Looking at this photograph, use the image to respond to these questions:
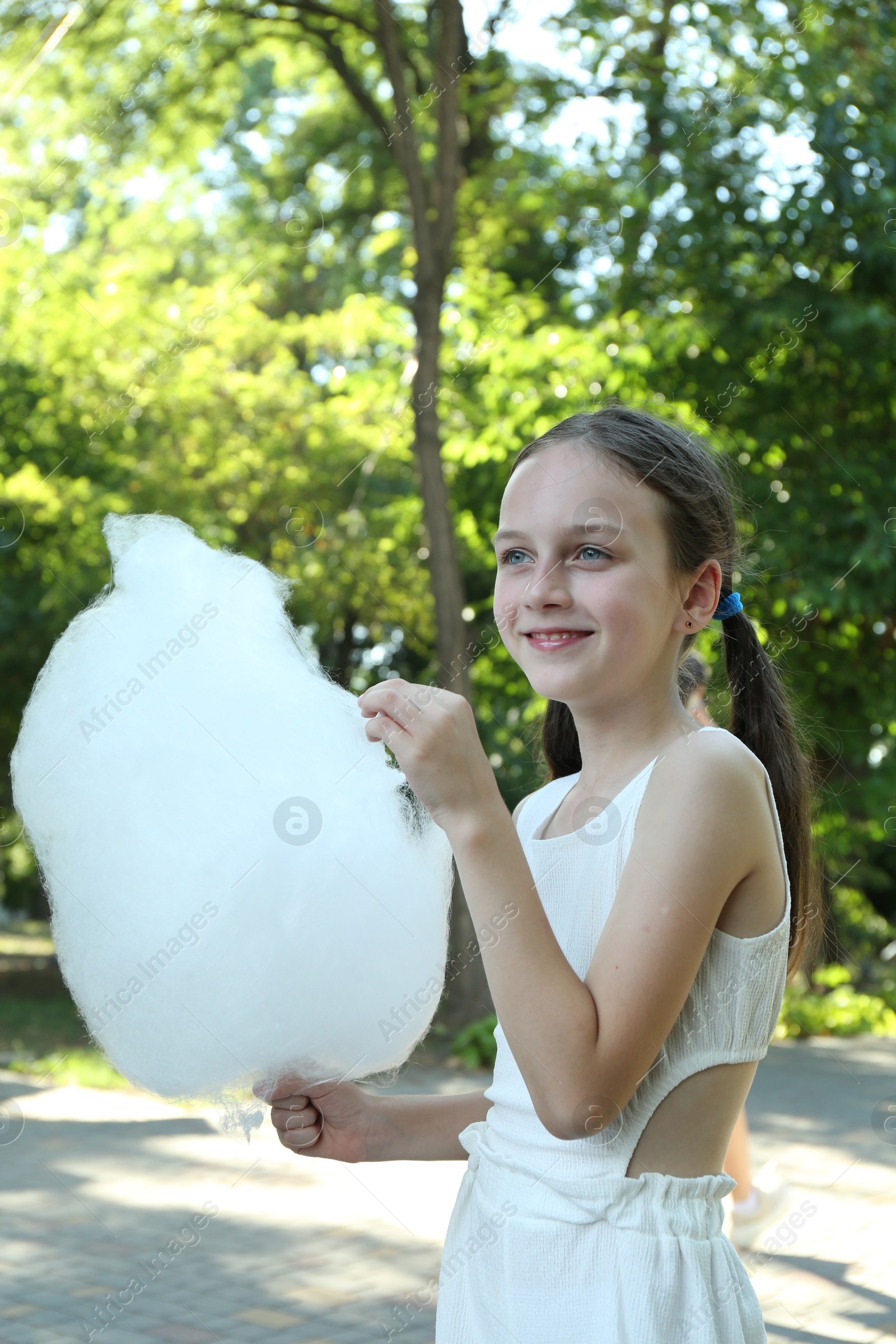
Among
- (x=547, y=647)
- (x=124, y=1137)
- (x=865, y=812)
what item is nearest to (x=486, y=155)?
(x=865, y=812)

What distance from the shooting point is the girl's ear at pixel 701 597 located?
1.44 meters

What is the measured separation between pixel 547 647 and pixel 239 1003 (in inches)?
21.7

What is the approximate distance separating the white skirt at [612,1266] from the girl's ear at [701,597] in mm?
618

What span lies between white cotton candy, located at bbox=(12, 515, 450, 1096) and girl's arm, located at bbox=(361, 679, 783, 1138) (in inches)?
11.4

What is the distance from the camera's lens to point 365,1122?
5.18ft

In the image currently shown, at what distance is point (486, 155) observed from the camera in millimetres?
11969

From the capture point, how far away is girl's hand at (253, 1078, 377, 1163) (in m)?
1.57

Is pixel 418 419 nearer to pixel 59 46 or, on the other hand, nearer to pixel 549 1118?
pixel 59 46

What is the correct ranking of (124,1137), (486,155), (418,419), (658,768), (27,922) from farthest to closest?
(27,922)
(486,155)
(418,419)
(124,1137)
(658,768)
